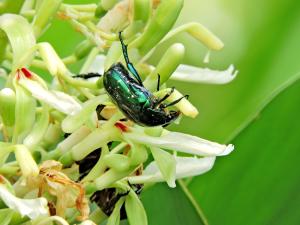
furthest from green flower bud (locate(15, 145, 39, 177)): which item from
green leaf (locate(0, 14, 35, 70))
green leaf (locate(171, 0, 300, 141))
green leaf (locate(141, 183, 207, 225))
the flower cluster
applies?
green leaf (locate(171, 0, 300, 141))

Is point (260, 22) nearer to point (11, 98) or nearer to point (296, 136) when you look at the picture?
point (296, 136)

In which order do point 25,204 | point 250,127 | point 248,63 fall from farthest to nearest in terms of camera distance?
point 248,63, point 250,127, point 25,204

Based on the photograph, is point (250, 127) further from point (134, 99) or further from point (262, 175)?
point (134, 99)

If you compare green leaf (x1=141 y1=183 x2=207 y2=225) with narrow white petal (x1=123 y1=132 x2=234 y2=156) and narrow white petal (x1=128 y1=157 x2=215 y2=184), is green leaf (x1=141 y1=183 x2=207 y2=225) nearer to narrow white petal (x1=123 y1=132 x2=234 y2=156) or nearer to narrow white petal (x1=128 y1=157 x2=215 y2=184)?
narrow white petal (x1=128 y1=157 x2=215 y2=184)

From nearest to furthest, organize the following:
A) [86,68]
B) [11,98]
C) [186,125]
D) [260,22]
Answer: [11,98] < [86,68] < [186,125] < [260,22]

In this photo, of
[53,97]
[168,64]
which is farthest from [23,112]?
[168,64]

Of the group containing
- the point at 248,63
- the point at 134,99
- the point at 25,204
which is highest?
the point at 134,99

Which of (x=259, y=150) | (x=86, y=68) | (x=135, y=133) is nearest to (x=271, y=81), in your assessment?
(x=259, y=150)
